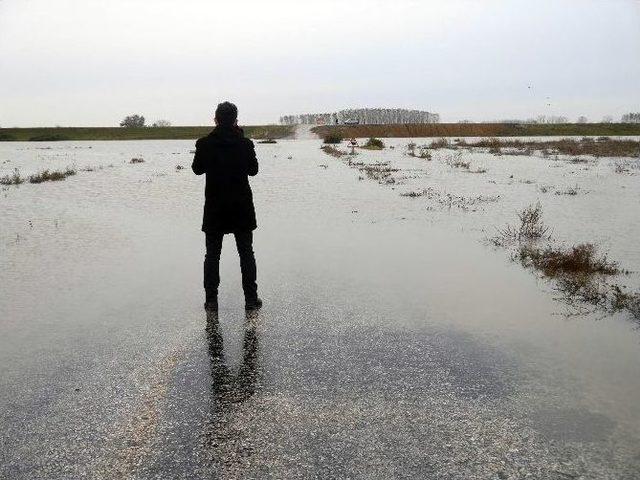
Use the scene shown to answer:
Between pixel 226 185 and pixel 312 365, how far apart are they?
234 centimetres

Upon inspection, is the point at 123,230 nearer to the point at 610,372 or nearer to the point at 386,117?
the point at 610,372

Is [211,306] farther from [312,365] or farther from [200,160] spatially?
[312,365]

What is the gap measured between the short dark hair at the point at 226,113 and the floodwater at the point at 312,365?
217 centimetres

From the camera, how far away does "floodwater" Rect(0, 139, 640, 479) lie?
10.8 feet

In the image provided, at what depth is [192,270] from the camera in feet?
26.5

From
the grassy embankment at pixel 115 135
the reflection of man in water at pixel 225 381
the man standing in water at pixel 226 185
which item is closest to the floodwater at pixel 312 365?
the reflection of man in water at pixel 225 381

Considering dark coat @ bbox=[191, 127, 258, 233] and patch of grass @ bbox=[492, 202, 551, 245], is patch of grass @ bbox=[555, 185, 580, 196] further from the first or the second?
dark coat @ bbox=[191, 127, 258, 233]

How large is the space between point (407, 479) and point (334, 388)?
3.98 ft

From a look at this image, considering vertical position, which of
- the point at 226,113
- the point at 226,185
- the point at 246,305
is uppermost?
the point at 226,113

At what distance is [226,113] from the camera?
18.6 feet

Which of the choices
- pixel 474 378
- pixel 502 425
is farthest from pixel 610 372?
pixel 502 425

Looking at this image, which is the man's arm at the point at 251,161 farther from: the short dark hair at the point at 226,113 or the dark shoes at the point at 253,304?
the dark shoes at the point at 253,304

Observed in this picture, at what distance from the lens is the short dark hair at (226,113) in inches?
222

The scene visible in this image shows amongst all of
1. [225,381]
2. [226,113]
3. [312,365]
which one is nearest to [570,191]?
[226,113]
